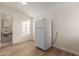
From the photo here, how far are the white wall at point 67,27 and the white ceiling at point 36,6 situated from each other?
0.08m

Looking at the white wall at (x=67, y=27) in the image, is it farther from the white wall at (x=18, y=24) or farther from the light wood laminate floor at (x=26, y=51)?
the white wall at (x=18, y=24)

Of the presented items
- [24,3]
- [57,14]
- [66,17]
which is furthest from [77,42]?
[24,3]

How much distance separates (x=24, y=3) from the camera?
5.48ft

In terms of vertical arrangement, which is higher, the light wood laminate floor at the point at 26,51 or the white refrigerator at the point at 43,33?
the white refrigerator at the point at 43,33

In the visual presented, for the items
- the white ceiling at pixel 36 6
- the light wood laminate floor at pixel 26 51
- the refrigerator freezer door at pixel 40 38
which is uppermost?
the white ceiling at pixel 36 6

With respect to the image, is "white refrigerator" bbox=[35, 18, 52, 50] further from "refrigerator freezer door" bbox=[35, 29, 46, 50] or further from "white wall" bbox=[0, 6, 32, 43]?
"white wall" bbox=[0, 6, 32, 43]

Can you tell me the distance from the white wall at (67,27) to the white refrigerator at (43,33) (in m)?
0.09

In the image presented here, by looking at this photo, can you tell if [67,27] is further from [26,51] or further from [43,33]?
[26,51]

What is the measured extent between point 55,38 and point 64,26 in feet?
0.87

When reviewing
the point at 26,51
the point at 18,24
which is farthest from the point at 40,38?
the point at 18,24

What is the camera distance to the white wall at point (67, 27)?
5.38ft

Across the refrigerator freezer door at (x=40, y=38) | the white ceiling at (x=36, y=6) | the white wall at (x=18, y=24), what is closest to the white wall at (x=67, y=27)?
the white ceiling at (x=36, y=6)

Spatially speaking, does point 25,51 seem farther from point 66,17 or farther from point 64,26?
point 66,17

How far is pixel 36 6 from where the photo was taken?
1705mm
